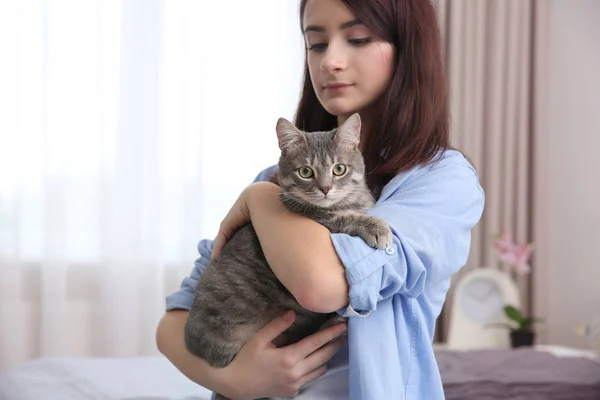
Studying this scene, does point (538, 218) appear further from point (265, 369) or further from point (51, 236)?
Result: point (265, 369)

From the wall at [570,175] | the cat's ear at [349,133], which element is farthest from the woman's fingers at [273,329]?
the wall at [570,175]

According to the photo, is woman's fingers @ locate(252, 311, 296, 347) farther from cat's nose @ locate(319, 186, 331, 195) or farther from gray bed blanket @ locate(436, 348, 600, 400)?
gray bed blanket @ locate(436, 348, 600, 400)

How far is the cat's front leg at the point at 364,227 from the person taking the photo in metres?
1.01

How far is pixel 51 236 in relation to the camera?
3193 mm

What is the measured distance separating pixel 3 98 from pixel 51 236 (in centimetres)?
70

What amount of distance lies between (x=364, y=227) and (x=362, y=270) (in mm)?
99

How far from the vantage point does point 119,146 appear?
3.29 m

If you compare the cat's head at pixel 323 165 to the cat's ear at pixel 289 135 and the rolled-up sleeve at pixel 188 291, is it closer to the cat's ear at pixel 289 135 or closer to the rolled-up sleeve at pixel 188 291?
the cat's ear at pixel 289 135

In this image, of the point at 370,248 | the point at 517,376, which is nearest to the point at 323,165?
the point at 370,248

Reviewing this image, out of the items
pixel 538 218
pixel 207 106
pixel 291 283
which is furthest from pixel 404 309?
pixel 538 218

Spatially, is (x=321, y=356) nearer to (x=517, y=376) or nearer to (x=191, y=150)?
(x=517, y=376)

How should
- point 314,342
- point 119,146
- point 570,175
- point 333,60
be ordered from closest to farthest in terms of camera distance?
point 314,342 → point 333,60 → point 119,146 → point 570,175

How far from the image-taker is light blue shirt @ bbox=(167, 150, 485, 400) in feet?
3.30

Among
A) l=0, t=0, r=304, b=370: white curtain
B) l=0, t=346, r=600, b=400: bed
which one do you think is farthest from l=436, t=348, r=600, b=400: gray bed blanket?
l=0, t=0, r=304, b=370: white curtain
